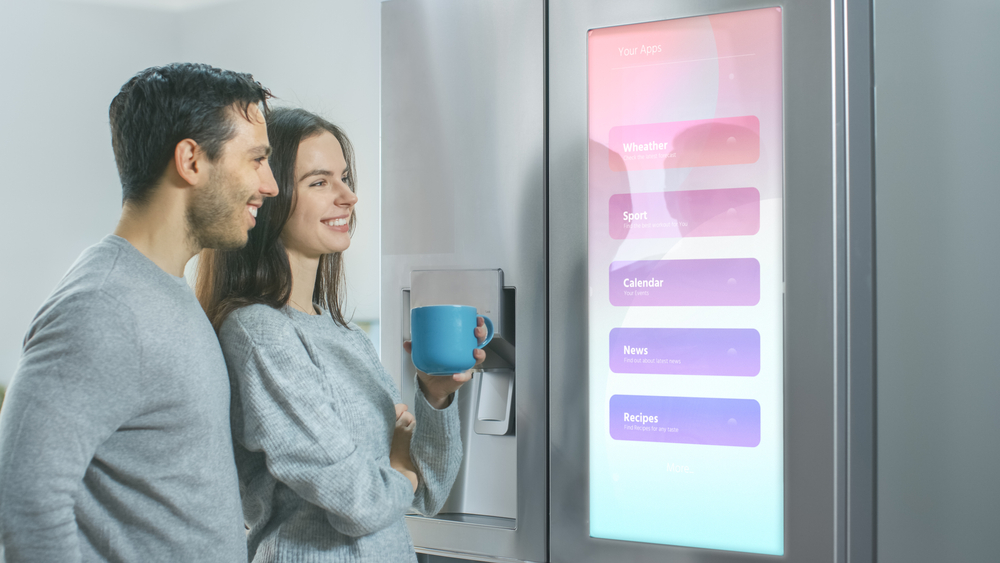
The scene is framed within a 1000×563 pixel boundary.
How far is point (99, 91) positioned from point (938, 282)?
2.17 meters

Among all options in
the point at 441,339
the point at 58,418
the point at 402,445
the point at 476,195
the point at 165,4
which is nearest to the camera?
the point at 58,418

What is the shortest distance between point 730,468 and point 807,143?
49cm

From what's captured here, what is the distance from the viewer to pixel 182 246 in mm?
789

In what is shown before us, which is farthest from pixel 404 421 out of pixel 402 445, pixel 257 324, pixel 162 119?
pixel 162 119

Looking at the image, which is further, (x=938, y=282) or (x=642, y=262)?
(x=642, y=262)

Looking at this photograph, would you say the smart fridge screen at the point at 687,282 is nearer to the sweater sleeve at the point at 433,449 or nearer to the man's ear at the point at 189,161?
the sweater sleeve at the point at 433,449

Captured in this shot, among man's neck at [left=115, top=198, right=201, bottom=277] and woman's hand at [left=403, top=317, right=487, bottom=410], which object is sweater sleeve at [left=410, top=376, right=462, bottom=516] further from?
man's neck at [left=115, top=198, right=201, bottom=277]

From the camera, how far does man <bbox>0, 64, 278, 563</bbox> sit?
0.62 meters

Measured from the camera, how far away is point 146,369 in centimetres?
68

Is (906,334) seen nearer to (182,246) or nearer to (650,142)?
(650,142)

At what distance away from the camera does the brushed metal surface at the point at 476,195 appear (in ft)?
3.58

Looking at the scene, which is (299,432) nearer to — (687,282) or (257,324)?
(257,324)

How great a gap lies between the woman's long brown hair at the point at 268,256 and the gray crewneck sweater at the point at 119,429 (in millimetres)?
115

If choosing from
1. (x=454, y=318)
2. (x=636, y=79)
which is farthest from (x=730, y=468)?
(x=636, y=79)
